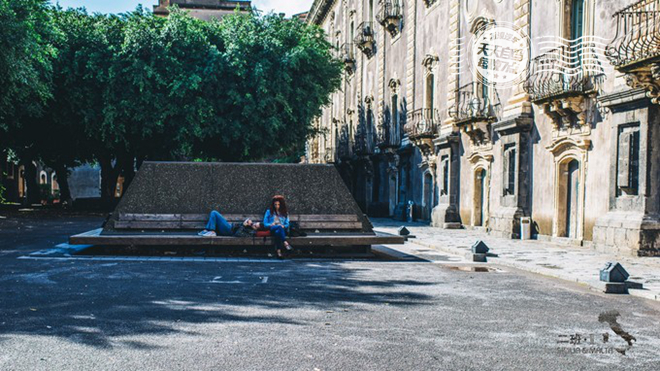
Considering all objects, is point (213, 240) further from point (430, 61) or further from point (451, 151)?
point (430, 61)

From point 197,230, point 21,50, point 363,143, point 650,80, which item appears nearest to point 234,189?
point 197,230

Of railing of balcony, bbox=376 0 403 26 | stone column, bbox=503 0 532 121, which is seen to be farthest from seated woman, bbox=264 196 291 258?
railing of balcony, bbox=376 0 403 26

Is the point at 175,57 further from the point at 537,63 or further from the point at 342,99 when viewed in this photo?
the point at 342,99

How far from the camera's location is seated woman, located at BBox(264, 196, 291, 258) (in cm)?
1223

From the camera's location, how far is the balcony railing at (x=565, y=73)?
52.2 feet

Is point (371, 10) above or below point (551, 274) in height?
above

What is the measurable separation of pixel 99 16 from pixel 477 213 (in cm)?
1919

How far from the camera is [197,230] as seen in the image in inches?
512

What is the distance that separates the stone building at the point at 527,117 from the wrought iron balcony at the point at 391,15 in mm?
98

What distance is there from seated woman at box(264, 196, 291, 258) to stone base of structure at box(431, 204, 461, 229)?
487 inches

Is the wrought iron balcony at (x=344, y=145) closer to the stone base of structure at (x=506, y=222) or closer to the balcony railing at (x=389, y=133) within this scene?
the balcony railing at (x=389, y=133)

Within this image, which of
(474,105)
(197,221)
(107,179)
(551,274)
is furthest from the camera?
(107,179)

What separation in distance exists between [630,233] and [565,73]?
507cm

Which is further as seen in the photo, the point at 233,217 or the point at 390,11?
the point at 390,11
